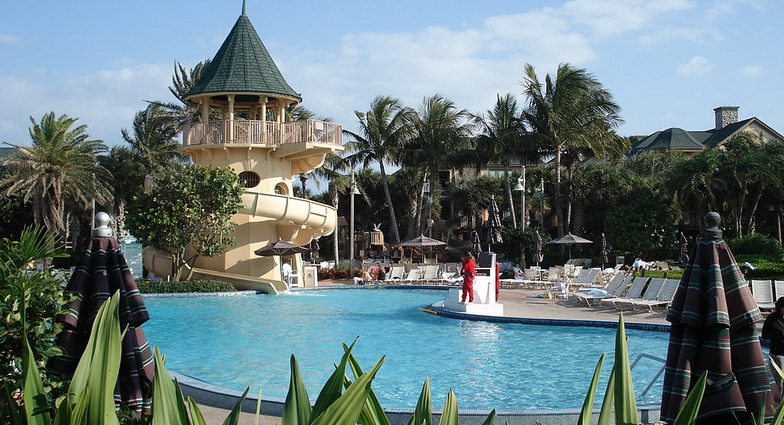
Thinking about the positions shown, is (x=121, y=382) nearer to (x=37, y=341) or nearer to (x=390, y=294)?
(x=37, y=341)

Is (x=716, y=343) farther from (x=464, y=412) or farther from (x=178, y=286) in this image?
(x=178, y=286)

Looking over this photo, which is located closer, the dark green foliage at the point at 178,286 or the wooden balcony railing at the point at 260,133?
the dark green foliage at the point at 178,286

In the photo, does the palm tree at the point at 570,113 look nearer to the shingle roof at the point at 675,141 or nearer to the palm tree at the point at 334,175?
the palm tree at the point at 334,175

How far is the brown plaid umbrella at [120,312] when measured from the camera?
18.3ft

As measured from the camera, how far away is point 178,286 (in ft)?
→ 76.9

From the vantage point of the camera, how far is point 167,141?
38.8m

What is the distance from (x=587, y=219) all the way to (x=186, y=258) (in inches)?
822

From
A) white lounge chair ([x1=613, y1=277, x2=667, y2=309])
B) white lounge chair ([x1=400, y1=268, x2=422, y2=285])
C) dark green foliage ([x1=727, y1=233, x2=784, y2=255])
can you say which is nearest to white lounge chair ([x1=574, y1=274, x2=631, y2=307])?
white lounge chair ([x1=613, y1=277, x2=667, y2=309])

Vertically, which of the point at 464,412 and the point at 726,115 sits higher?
the point at 726,115

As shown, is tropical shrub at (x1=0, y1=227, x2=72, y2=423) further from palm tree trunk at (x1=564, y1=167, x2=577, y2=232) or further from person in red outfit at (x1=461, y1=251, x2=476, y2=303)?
palm tree trunk at (x1=564, y1=167, x2=577, y2=232)

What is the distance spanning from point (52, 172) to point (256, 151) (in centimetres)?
1011

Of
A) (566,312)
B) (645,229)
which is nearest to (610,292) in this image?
(566,312)

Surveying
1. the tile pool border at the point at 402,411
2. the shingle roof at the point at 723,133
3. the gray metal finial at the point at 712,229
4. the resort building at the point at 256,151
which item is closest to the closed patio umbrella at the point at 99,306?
the tile pool border at the point at 402,411

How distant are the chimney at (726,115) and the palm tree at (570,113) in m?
23.7
